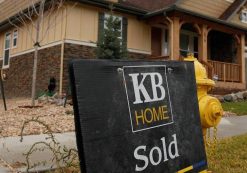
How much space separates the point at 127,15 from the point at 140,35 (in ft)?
3.99

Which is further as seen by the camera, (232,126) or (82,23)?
(82,23)

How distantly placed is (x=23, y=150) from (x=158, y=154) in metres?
3.23

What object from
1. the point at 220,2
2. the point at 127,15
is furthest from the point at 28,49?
the point at 220,2

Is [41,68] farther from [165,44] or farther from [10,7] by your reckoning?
[10,7]

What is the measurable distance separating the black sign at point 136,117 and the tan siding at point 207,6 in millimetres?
14857

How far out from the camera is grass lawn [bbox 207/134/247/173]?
431 centimetres

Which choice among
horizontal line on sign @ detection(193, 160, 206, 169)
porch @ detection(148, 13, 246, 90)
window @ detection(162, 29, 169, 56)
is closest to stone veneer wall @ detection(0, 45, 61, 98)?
porch @ detection(148, 13, 246, 90)

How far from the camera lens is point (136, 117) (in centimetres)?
247

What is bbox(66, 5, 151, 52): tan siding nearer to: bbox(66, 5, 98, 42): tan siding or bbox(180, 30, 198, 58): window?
bbox(66, 5, 98, 42): tan siding

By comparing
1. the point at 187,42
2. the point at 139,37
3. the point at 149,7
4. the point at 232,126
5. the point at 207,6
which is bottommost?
the point at 232,126

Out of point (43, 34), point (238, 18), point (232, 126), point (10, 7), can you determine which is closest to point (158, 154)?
point (232, 126)

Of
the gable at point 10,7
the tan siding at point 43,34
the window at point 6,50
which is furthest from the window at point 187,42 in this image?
the window at point 6,50

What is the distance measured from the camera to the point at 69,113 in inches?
379

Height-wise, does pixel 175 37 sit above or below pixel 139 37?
below
